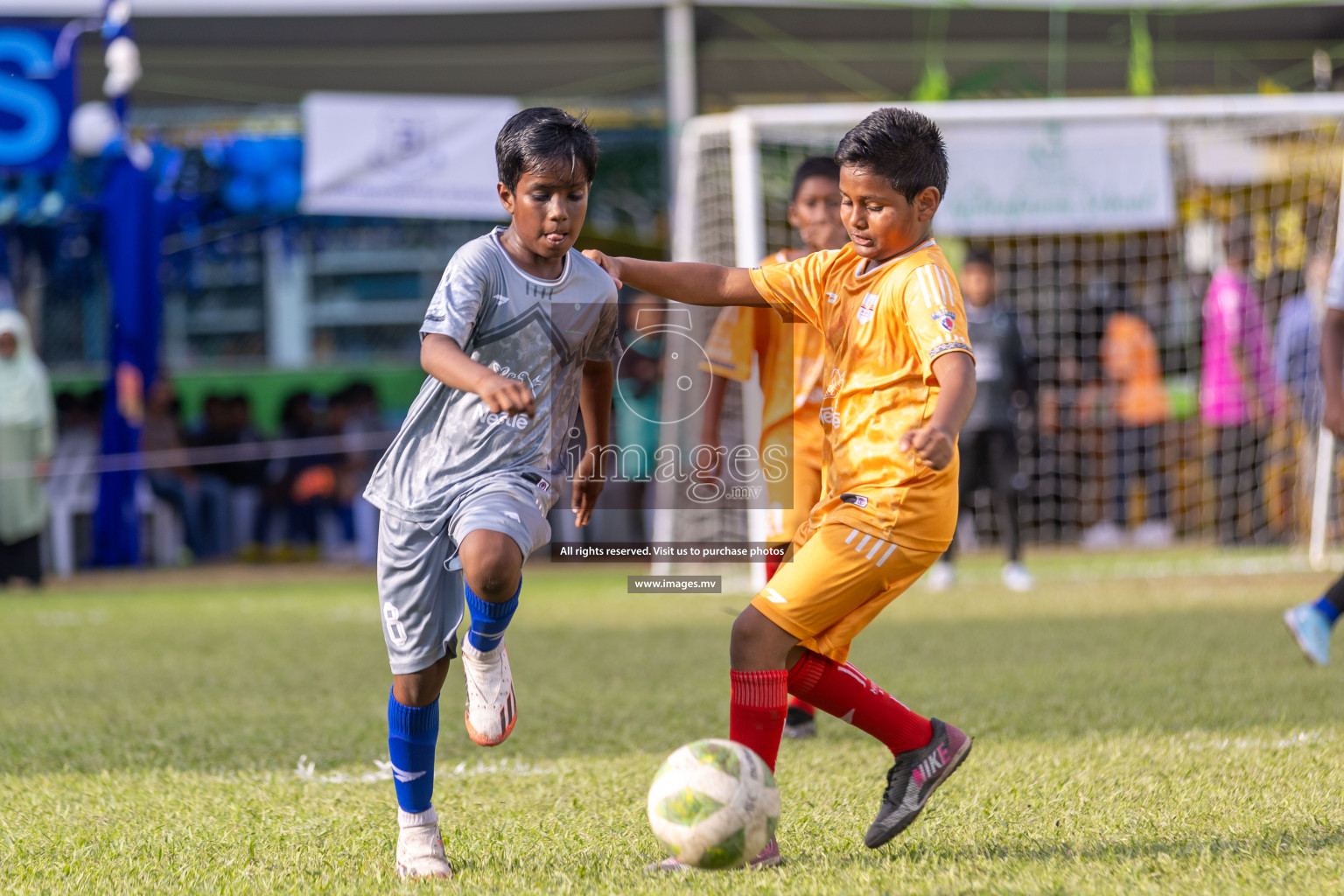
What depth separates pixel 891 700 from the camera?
3326 mm

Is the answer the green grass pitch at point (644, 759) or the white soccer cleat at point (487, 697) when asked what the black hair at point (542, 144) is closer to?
the white soccer cleat at point (487, 697)

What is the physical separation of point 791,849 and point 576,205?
1433 mm

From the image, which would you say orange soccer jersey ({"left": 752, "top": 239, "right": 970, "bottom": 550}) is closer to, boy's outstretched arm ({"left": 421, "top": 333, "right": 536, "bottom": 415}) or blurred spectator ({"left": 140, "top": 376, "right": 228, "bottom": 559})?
boy's outstretched arm ({"left": 421, "top": 333, "right": 536, "bottom": 415})

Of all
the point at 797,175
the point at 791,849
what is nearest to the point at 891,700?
the point at 791,849

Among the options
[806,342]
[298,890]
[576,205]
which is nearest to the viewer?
[298,890]

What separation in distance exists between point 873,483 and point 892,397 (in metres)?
0.18

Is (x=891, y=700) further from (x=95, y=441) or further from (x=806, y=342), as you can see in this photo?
(x=95, y=441)

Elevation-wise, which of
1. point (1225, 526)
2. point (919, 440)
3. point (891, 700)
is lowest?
point (1225, 526)

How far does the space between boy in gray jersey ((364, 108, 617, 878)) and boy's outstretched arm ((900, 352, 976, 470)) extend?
29.5 inches

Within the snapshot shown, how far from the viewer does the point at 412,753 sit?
3184 mm

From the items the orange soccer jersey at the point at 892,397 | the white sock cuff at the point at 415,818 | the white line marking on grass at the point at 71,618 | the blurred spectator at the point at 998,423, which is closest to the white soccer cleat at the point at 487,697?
the white sock cuff at the point at 415,818

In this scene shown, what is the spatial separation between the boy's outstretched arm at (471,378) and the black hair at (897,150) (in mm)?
879

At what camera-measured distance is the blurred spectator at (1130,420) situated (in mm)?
12641

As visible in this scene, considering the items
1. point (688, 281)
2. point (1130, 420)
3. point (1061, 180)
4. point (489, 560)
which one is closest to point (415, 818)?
point (489, 560)
